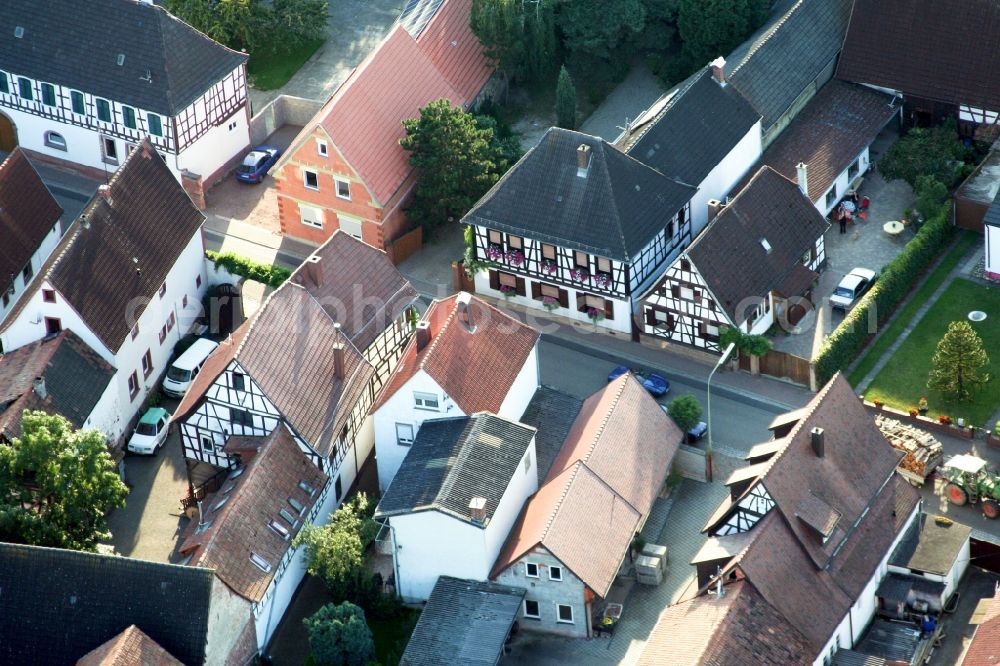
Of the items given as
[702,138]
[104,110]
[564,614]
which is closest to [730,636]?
[564,614]

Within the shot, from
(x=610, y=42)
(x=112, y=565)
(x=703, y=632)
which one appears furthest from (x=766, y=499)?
(x=610, y=42)

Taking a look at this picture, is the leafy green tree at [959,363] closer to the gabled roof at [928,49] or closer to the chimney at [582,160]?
the gabled roof at [928,49]

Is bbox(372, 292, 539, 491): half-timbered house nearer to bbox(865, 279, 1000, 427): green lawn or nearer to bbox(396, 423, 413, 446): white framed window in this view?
bbox(396, 423, 413, 446): white framed window

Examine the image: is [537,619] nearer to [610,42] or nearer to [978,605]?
[978,605]

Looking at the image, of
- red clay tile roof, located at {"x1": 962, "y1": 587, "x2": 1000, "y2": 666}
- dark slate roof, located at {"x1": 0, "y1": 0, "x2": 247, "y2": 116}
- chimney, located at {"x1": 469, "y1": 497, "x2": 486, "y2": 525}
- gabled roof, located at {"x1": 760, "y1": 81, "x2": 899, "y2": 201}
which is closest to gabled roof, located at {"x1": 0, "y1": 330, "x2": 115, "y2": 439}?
dark slate roof, located at {"x1": 0, "y1": 0, "x2": 247, "y2": 116}

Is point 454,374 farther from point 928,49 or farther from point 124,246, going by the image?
point 928,49

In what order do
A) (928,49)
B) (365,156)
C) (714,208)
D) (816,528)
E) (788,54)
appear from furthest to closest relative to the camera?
(788,54), (928,49), (365,156), (714,208), (816,528)

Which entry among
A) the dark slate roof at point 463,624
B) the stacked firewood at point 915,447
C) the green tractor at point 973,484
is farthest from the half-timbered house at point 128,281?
the green tractor at point 973,484
